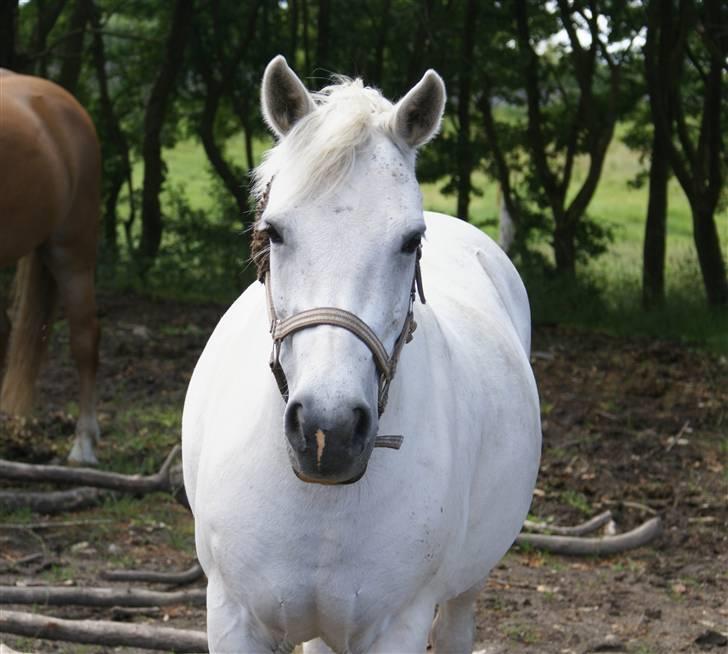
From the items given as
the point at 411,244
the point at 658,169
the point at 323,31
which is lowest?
the point at 658,169

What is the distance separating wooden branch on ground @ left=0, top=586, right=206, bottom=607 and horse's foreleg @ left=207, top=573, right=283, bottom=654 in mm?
1749

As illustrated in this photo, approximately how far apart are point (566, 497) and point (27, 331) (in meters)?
3.07

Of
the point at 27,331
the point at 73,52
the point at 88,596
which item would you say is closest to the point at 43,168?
the point at 27,331

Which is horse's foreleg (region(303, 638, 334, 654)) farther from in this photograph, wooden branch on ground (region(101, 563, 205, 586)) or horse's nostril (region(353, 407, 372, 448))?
wooden branch on ground (region(101, 563, 205, 586))

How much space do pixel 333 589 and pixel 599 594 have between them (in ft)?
8.74

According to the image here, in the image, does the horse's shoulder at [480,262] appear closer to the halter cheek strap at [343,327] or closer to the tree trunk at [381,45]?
the halter cheek strap at [343,327]

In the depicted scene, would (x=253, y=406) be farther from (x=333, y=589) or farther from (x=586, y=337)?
(x=586, y=337)

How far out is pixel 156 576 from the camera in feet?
15.4

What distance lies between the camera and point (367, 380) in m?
2.24

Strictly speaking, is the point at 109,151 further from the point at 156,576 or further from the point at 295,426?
the point at 295,426

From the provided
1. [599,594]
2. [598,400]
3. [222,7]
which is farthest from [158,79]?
[599,594]

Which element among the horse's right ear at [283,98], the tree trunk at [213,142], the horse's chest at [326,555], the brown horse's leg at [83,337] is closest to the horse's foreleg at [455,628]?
the horse's chest at [326,555]

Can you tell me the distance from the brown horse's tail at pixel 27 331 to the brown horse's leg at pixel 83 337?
0.12 m

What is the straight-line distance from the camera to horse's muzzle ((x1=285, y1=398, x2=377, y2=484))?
214 centimetres
